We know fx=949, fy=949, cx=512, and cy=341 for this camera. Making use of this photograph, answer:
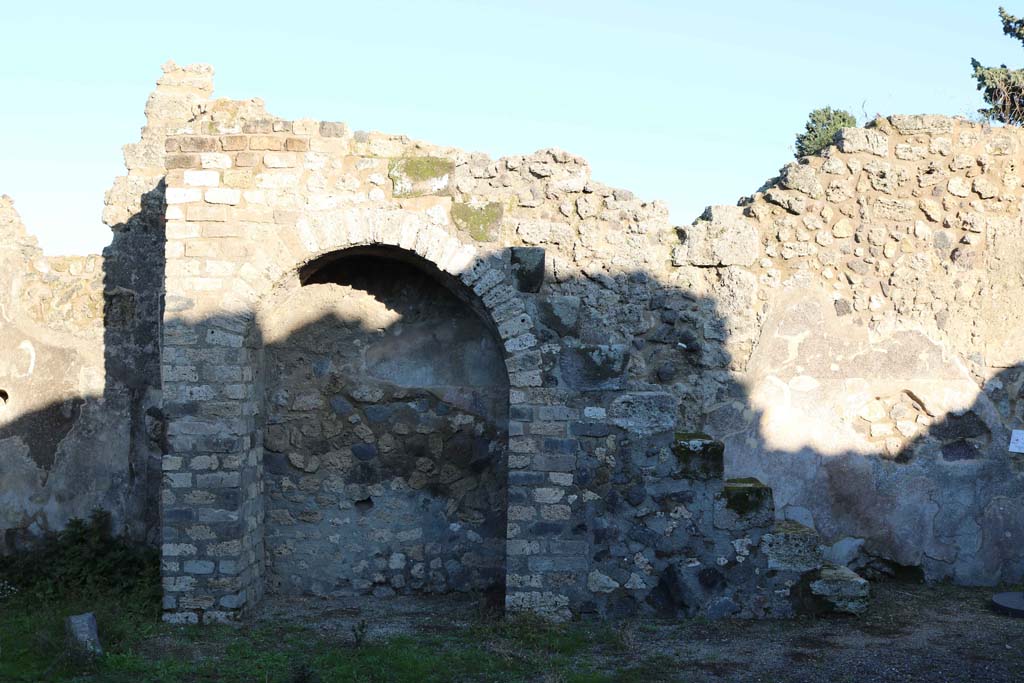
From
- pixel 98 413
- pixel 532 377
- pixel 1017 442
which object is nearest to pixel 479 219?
pixel 532 377

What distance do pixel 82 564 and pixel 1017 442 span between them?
6419 millimetres

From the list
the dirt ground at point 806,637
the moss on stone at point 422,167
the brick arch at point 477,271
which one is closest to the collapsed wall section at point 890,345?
the dirt ground at point 806,637

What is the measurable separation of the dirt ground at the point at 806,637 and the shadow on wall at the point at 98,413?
1.62 metres

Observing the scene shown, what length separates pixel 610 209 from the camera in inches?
236

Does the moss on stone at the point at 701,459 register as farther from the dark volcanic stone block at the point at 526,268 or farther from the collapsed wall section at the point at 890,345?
the dark volcanic stone block at the point at 526,268

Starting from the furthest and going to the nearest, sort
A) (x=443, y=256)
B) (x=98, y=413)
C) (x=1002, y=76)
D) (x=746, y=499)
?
1. (x=1002, y=76)
2. (x=98, y=413)
3. (x=443, y=256)
4. (x=746, y=499)

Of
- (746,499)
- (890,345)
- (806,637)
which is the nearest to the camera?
(806,637)

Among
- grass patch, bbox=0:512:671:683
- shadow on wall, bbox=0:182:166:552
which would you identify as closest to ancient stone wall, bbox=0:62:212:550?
shadow on wall, bbox=0:182:166:552

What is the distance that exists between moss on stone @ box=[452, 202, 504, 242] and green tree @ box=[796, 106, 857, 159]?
1042cm

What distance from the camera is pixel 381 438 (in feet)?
20.6

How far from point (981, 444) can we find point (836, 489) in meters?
1.08

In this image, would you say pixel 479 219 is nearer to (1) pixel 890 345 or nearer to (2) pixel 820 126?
(1) pixel 890 345

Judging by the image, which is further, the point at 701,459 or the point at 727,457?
the point at 727,457

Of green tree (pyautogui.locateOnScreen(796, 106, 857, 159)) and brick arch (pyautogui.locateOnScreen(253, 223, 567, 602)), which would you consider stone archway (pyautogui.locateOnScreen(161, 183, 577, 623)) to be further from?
green tree (pyautogui.locateOnScreen(796, 106, 857, 159))
